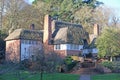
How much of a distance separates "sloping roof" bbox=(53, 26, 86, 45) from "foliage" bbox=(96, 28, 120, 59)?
28.3ft

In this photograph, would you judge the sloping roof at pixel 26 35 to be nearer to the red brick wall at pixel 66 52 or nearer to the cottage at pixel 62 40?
the cottage at pixel 62 40

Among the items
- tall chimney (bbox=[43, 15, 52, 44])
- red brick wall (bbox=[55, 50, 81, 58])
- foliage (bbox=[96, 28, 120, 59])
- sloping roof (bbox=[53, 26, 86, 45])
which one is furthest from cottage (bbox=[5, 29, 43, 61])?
foliage (bbox=[96, 28, 120, 59])

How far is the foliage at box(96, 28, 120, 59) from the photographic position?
47750mm

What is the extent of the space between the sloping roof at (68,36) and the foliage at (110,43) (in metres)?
8.62

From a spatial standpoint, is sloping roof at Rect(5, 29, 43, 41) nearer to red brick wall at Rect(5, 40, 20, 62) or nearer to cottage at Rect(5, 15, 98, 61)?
cottage at Rect(5, 15, 98, 61)

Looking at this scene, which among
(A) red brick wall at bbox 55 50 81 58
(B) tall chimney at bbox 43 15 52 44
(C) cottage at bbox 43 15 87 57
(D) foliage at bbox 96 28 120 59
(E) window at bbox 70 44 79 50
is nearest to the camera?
(D) foliage at bbox 96 28 120 59

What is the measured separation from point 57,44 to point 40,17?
54.4 feet

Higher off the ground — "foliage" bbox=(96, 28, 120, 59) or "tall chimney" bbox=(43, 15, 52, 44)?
"tall chimney" bbox=(43, 15, 52, 44)

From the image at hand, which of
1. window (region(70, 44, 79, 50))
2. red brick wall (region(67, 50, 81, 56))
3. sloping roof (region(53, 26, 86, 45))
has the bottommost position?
red brick wall (region(67, 50, 81, 56))

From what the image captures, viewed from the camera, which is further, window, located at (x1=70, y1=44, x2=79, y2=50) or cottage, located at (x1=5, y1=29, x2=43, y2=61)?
window, located at (x1=70, y1=44, x2=79, y2=50)

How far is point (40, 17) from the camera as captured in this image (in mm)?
72250

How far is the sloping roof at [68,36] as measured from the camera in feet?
187

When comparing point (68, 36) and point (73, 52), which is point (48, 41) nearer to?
point (68, 36)

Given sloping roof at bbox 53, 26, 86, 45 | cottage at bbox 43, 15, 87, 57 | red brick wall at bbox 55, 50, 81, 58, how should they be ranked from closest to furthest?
red brick wall at bbox 55, 50, 81, 58, cottage at bbox 43, 15, 87, 57, sloping roof at bbox 53, 26, 86, 45
